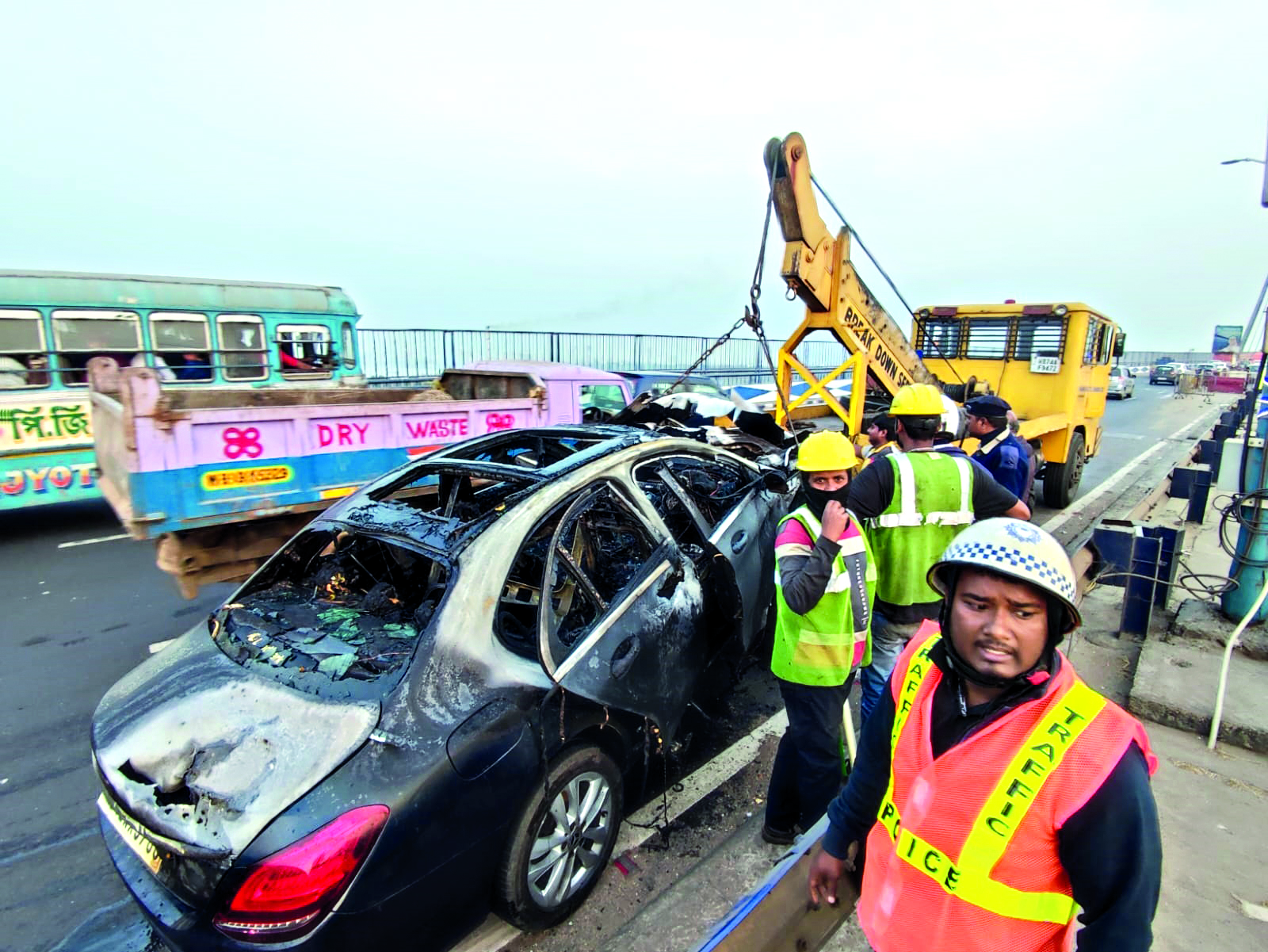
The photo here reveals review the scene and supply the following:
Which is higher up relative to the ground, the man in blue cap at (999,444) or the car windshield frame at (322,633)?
the man in blue cap at (999,444)

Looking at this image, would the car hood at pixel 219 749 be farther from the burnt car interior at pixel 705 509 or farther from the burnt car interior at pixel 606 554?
the burnt car interior at pixel 705 509

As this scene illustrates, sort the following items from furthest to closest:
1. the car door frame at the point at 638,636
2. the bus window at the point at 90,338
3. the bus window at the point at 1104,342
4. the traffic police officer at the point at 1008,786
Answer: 1. the bus window at the point at 1104,342
2. the bus window at the point at 90,338
3. the car door frame at the point at 638,636
4. the traffic police officer at the point at 1008,786

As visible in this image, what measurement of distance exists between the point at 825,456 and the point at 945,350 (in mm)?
8139

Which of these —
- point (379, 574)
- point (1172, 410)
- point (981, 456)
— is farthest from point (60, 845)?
point (1172, 410)

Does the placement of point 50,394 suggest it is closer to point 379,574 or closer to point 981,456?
point 379,574

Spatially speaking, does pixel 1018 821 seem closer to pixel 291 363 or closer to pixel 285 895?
pixel 285 895

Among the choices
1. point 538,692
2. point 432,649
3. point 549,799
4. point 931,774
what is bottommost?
point 549,799

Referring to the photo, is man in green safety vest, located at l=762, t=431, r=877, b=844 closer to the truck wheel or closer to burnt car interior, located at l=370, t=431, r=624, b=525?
burnt car interior, located at l=370, t=431, r=624, b=525

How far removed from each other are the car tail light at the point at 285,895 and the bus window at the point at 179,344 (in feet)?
28.1

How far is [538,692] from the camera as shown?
2387 millimetres

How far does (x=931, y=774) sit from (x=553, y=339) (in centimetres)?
1764

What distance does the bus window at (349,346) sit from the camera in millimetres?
10516

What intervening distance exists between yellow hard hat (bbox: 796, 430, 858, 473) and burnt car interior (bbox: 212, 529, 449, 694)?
1.56 metres

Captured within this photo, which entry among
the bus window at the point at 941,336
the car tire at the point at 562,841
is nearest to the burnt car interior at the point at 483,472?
the car tire at the point at 562,841
